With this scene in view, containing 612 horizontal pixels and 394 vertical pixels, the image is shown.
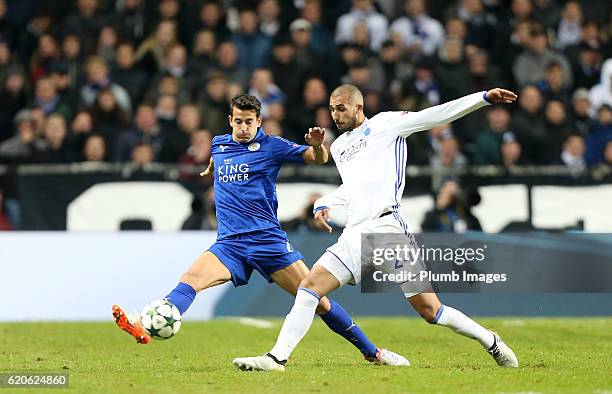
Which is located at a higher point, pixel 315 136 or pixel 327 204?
pixel 315 136

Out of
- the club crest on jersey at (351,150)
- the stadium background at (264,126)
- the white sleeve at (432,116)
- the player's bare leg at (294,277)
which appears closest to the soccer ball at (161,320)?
the player's bare leg at (294,277)

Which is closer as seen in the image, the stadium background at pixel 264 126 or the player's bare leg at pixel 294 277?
→ the player's bare leg at pixel 294 277

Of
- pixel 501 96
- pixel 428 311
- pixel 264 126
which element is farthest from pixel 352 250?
pixel 264 126

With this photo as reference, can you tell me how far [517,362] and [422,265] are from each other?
1167 mm

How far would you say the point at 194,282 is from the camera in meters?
10.3

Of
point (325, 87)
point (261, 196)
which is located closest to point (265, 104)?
point (325, 87)

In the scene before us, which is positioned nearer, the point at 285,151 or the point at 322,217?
the point at 322,217

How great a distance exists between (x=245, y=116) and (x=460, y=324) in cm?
238

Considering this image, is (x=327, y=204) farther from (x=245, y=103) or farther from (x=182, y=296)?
(x=182, y=296)

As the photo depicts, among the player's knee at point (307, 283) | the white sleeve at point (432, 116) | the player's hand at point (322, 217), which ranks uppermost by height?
the white sleeve at point (432, 116)

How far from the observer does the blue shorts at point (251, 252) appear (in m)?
10.5

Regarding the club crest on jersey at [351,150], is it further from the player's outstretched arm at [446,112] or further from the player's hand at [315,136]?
the player's hand at [315,136]

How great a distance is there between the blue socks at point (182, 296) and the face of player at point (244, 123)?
1311 millimetres

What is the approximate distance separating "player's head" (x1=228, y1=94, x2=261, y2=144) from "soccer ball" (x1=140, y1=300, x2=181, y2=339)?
61.7 inches
